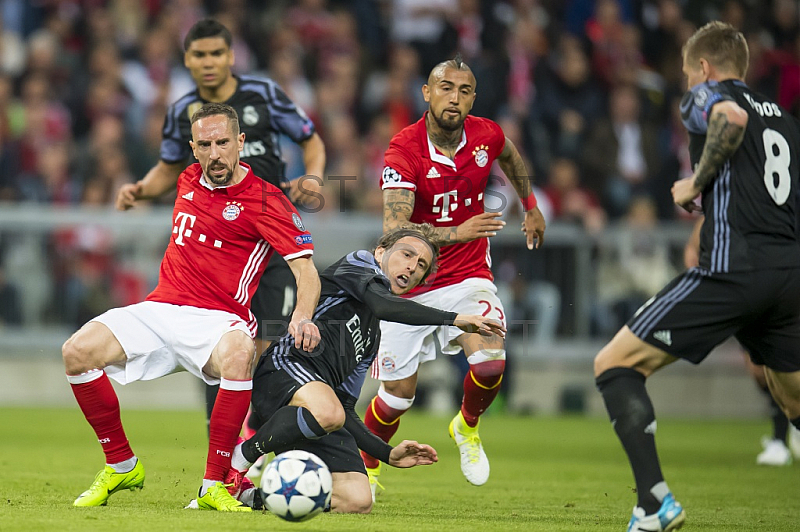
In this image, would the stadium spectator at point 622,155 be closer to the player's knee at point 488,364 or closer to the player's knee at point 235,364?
the player's knee at point 488,364

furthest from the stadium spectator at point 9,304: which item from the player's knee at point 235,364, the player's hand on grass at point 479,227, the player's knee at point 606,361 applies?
the player's knee at point 606,361

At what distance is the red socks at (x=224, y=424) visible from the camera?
19.3ft

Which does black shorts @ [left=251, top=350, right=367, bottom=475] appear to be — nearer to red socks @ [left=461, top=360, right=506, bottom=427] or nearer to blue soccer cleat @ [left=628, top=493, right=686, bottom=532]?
red socks @ [left=461, top=360, right=506, bottom=427]

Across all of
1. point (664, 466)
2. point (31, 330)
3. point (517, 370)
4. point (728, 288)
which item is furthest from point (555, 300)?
point (728, 288)

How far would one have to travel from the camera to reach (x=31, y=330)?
495 inches

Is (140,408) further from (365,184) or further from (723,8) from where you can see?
(723,8)

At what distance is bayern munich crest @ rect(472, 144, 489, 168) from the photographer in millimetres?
7168

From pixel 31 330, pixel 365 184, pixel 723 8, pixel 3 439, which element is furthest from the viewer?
pixel 723 8

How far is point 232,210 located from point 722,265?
Result: 2704mm

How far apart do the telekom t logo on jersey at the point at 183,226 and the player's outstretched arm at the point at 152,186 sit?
1222mm

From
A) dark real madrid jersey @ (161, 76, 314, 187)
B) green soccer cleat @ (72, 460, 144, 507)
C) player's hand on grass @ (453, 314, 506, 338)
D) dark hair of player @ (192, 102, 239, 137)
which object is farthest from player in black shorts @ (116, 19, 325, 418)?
player's hand on grass @ (453, 314, 506, 338)

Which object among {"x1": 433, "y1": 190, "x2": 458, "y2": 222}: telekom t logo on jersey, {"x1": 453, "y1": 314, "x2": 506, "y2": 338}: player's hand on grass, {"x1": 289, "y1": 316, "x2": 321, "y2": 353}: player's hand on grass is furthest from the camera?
{"x1": 433, "y1": 190, "x2": 458, "y2": 222}: telekom t logo on jersey

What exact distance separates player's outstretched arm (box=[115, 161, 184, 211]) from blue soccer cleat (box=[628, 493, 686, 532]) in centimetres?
413

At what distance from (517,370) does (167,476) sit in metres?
6.52
